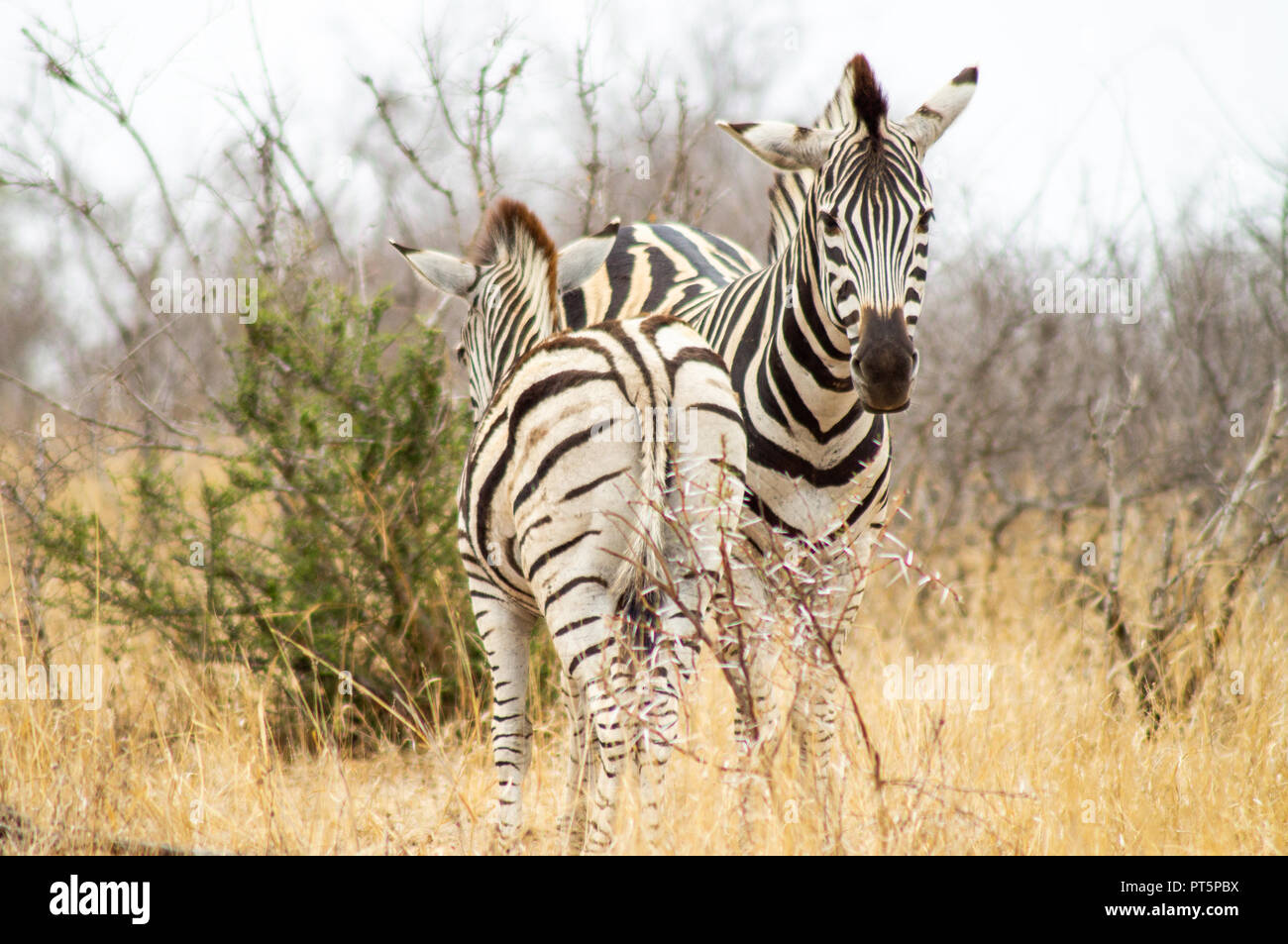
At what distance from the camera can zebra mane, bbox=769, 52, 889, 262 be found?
3660 millimetres

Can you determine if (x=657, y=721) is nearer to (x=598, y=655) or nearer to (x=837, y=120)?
(x=598, y=655)

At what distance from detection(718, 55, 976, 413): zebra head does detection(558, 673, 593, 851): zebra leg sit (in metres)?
1.47

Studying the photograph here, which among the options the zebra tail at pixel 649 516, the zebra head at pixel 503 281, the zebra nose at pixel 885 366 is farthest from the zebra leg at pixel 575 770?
the zebra nose at pixel 885 366

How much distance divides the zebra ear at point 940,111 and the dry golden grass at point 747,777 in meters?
2.04

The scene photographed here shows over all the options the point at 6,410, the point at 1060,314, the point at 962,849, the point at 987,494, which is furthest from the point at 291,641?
the point at 6,410

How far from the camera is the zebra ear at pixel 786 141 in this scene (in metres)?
3.83

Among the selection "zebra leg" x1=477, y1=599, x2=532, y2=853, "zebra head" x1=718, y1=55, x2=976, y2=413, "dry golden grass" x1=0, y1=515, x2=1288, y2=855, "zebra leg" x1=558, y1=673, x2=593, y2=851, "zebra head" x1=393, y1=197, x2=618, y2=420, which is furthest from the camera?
"zebra head" x1=393, y1=197, x2=618, y2=420

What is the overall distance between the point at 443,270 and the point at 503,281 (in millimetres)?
282

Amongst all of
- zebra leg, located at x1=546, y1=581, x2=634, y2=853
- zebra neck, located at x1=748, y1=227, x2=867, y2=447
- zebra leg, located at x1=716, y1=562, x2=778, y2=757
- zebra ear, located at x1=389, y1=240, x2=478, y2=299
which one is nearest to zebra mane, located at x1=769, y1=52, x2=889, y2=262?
zebra neck, located at x1=748, y1=227, x2=867, y2=447

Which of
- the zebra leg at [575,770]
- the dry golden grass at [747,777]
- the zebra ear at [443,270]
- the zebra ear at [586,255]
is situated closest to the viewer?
the dry golden grass at [747,777]

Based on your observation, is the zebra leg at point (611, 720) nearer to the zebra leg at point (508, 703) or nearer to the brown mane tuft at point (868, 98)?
the zebra leg at point (508, 703)

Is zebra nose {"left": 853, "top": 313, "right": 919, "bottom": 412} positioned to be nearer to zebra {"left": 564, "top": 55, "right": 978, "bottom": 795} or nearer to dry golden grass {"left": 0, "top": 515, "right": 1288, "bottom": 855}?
zebra {"left": 564, "top": 55, "right": 978, "bottom": 795}

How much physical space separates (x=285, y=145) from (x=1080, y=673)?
5383mm

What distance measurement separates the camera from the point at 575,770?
4023 millimetres
